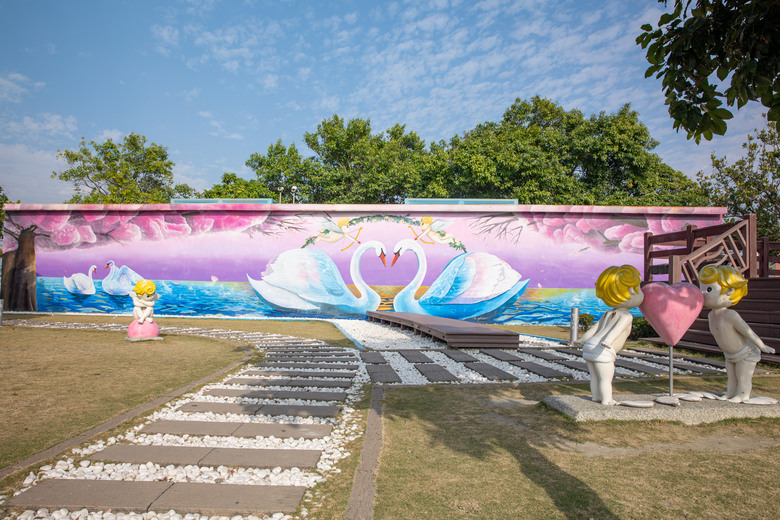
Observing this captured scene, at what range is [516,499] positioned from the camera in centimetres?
288

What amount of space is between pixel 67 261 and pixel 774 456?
69.0 feet

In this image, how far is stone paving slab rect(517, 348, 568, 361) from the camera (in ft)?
26.9

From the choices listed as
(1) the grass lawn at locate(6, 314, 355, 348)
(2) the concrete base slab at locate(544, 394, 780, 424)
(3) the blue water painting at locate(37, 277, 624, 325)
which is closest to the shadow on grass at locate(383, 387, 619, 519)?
(2) the concrete base slab at locate(544, 394, 780, 424)

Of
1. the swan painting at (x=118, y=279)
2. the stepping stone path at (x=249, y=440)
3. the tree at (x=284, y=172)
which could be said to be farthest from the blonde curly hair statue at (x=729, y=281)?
the tree at (x=284, y=172)

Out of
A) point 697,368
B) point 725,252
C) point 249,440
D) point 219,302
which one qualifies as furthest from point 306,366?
point 219,302

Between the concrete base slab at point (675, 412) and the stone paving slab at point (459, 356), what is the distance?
11.3 ft

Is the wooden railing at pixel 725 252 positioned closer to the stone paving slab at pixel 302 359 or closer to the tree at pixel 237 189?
the stone paving slab at pixel 302 359

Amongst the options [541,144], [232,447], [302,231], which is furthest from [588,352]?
[541,144]

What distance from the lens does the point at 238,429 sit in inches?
167

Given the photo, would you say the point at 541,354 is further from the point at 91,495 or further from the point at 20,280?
the point at 20,280

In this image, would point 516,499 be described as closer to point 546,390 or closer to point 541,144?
point 546,390

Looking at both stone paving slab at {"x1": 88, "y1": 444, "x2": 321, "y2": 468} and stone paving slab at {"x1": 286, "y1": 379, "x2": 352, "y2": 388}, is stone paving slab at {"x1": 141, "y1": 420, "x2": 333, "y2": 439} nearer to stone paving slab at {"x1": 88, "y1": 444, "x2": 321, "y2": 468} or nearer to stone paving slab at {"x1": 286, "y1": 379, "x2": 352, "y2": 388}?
stone paving slab at {"x1": 88, "y1": 444, "x2": 321, "y2": 468}

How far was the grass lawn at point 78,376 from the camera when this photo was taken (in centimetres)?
415

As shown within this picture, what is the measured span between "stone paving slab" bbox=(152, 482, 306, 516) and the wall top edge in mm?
13847
